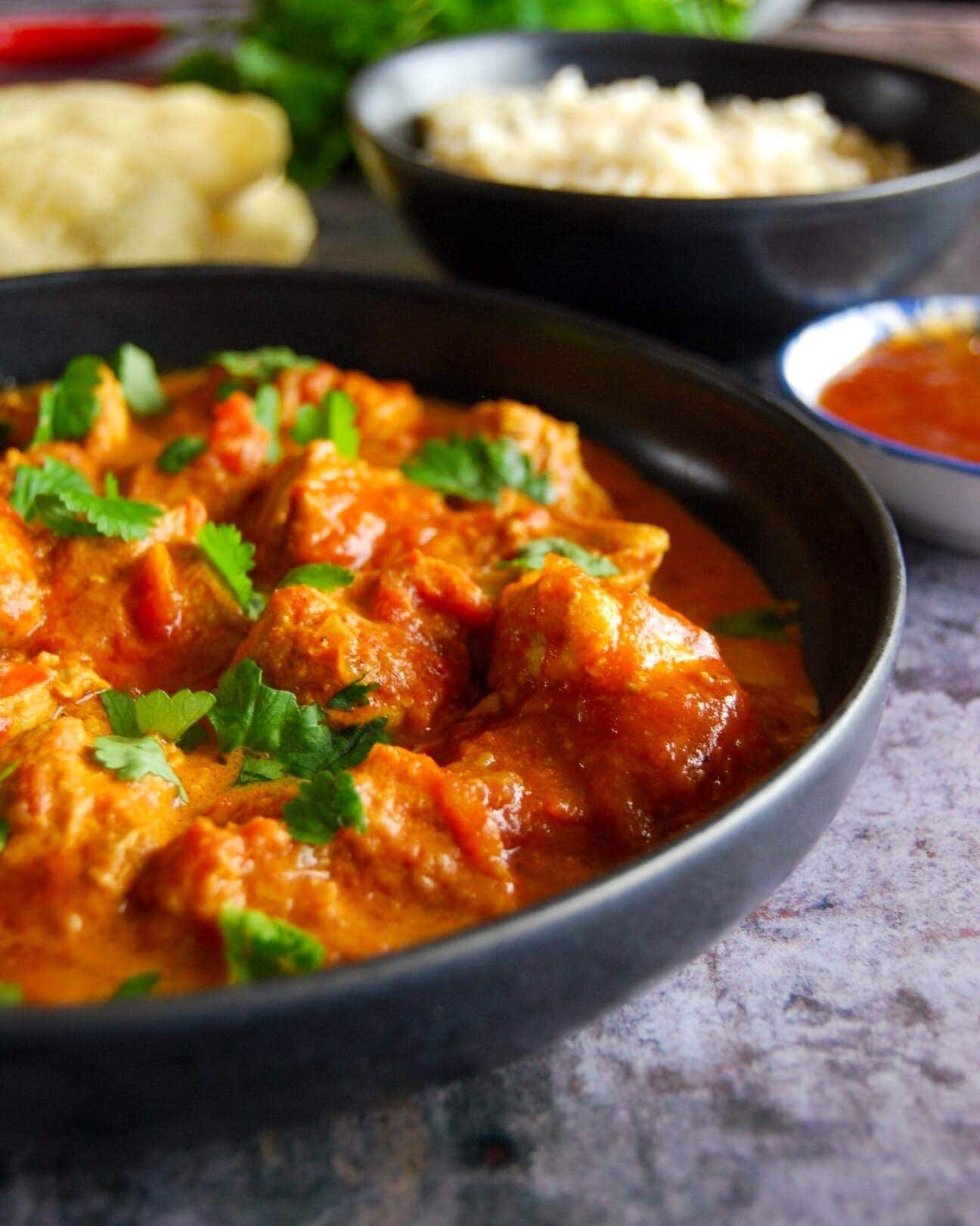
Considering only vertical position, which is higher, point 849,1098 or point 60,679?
point 60,679

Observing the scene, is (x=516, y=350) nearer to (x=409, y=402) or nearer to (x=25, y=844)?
(x=409, y=402)

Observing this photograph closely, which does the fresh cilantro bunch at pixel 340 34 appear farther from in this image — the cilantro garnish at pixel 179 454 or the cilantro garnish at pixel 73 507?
the cilantro garnish at pixel 73 507

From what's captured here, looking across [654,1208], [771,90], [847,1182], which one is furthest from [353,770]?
[771,90]

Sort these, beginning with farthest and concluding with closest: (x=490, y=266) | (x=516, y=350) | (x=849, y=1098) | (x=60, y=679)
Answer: (x=490, y=266)
(x=516, y=350)
(x=60, y=679)
(x=849, y=1098)

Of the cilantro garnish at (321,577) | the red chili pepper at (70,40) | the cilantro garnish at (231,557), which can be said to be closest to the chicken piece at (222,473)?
the cilantro garnish at (231,557)

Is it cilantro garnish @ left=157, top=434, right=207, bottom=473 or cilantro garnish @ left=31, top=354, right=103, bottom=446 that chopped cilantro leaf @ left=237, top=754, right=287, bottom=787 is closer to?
cilantro garnish @ left=157, top=434, right=207, bottom=473

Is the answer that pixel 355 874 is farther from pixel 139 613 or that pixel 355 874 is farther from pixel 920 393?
pixel 920 393
